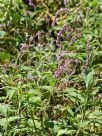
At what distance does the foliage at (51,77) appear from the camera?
2.67 m

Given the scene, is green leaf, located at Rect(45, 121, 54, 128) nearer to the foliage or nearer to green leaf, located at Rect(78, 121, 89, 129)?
the foliage

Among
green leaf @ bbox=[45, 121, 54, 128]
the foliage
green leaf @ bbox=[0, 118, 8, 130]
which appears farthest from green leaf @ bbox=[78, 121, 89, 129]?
green leaf @ bbox=[0, 118, 8, 130]

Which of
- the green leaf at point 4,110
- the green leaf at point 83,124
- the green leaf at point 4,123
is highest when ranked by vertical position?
the green leaf at point 4,110

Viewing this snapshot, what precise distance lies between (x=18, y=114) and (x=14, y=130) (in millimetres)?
142

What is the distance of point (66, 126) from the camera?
107 inches

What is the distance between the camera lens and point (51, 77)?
271 cm

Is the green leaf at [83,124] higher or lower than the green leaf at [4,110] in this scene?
lower

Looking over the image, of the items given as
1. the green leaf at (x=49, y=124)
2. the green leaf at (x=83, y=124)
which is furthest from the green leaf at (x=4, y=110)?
the green leaf at (x=83, y=124)

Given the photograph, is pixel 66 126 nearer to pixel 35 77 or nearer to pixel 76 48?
pixel 35 77

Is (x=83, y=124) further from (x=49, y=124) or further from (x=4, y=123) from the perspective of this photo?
(x=4, y=123)

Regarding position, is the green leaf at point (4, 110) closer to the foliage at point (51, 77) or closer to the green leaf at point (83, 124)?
the foliage at point (51, 77)

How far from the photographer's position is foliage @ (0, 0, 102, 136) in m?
2.67

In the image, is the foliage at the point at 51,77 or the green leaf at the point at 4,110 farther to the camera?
the foliage at the point at 51,77

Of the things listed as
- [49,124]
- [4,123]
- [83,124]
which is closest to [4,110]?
[4,123]
